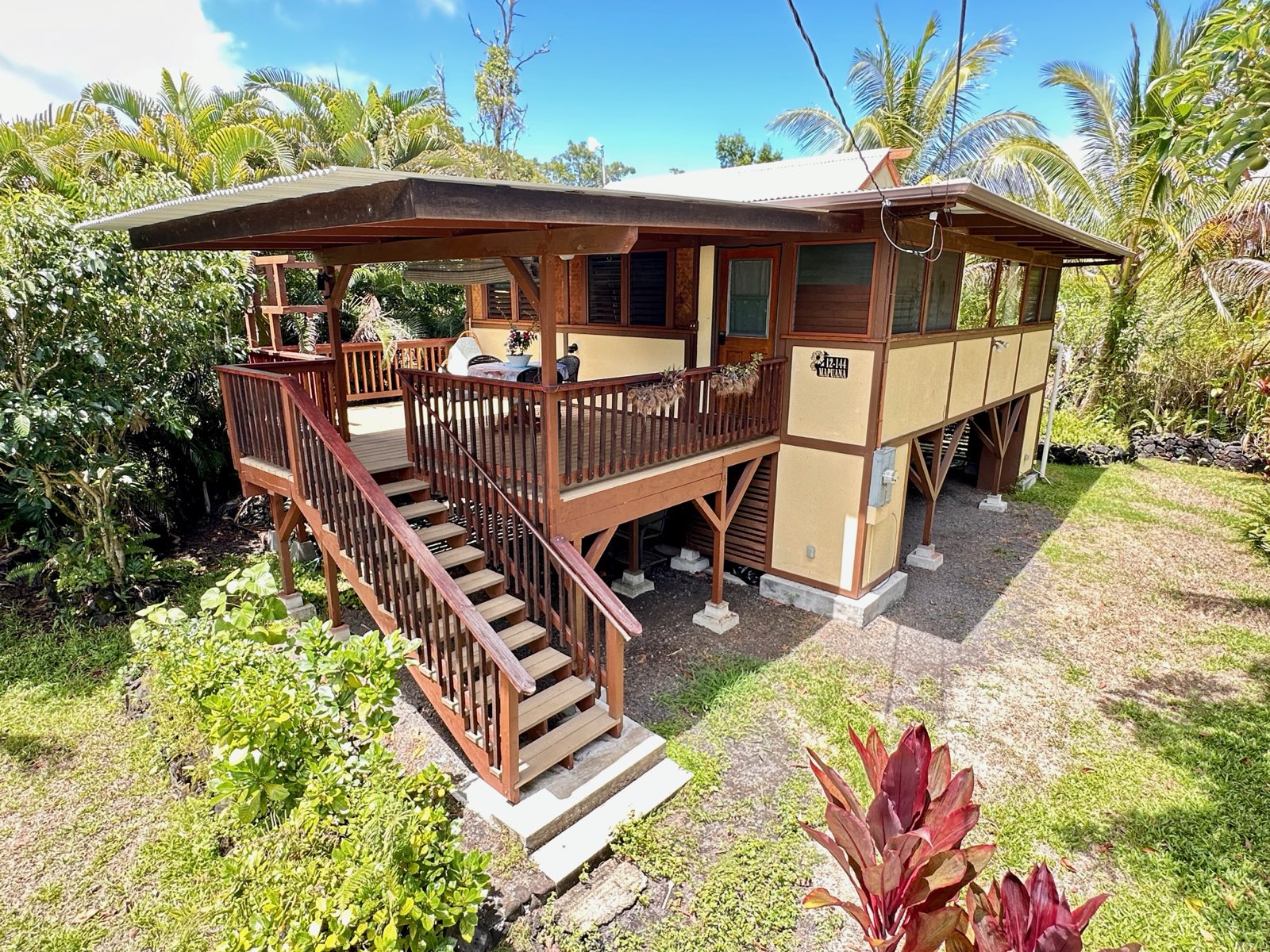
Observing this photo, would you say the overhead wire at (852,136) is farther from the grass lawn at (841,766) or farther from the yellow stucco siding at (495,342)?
the yellow stucco siding at (495,342)

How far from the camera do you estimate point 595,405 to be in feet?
18.2

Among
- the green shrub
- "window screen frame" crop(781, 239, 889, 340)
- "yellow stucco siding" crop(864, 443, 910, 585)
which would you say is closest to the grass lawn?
"yellow stucco siding" crop(864, 443, 910, 585)

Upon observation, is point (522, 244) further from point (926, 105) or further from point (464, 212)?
point (926, 105)

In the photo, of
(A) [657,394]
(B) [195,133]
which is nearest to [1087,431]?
(A) [657,394]

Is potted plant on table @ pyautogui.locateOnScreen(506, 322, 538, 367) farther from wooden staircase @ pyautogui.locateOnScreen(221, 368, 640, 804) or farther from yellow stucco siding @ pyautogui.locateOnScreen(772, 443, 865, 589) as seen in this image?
yellow stucco siding @ pyautogui.locateOnScreen(772, 443, 865, 589)

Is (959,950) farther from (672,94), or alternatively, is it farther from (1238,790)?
(672,94)

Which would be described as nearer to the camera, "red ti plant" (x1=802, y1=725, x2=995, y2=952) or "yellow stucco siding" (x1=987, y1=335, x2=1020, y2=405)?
"red ti plant" (x1=802, y1=725, x2=995, y2=952)

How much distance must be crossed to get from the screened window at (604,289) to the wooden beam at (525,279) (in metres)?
3.96

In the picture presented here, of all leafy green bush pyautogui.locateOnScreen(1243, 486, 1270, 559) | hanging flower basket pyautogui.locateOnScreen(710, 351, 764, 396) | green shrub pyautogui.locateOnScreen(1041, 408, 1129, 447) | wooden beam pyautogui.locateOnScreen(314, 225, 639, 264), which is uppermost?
wooden beam pyautogui.locateOnScreen(314, 225, 639, 264)

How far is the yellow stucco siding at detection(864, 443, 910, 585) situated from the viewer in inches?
293

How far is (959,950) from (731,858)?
208cm

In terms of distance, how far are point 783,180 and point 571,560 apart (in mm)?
6589

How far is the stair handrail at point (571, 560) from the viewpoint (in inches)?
189

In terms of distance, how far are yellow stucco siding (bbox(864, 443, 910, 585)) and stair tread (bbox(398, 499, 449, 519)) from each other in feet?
14.7
